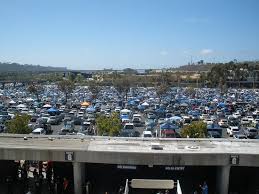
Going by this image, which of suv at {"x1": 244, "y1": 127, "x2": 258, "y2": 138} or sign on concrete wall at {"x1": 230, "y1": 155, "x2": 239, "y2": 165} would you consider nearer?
sign on concrete wall at {"x1": 230, "y1": 155, "x2": 239, "y2": 165}

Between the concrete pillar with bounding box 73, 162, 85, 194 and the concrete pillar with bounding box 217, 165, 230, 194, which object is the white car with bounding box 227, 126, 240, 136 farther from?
the concrete pillar with bounding box 73, 162, 85, 194

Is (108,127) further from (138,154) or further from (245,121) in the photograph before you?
(245,121)

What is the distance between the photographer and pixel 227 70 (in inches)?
5153

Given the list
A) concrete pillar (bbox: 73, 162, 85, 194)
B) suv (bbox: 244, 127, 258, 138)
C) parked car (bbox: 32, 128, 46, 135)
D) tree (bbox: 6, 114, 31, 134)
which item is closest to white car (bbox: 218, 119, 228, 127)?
suv (bbox: 244, 127, 258, 138)

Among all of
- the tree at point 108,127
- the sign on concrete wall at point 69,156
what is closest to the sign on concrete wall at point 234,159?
the sign on concrete wall at point 69,156

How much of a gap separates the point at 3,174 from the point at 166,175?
10240 millimetres

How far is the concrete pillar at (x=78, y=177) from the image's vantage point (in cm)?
2089

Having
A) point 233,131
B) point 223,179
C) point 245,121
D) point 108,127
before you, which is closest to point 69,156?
point 223,179

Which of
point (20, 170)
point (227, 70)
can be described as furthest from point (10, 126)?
point (227, 70)

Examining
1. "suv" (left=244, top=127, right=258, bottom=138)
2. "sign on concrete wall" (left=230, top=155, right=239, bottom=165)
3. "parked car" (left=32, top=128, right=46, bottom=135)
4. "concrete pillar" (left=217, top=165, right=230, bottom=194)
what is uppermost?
"sign on concrete wall" (left=230, top=155, right=239, bottom=165)

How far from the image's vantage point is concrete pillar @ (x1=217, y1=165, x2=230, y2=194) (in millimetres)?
20578

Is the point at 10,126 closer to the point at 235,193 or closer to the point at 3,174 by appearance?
the point at 3,174

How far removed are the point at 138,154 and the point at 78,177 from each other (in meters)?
3.67

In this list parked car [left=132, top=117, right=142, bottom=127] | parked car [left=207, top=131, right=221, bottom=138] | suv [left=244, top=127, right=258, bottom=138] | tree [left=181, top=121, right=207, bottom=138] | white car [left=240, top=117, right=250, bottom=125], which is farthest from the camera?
white car [left=240, top=117, right=250, bottom=125]
